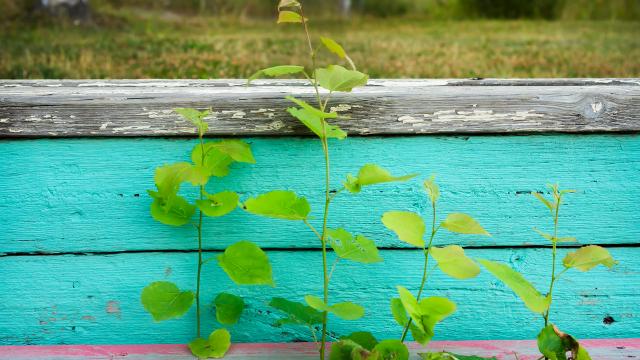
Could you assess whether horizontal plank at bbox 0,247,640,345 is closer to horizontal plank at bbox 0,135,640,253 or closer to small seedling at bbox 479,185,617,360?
horizontal plank at bbox 0,135,640,253

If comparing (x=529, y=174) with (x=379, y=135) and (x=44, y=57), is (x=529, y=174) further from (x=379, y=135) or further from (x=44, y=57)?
(x=44, y=57)

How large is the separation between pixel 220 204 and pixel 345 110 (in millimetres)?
255

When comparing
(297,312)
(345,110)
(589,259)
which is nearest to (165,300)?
(297,312)

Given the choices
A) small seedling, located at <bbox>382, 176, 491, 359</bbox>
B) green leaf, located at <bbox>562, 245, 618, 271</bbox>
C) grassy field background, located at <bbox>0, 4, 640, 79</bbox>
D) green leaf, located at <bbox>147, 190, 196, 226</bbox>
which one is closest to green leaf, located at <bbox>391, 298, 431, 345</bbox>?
small seedling, located at <bbox>382, 176, 491, 359</bbox>

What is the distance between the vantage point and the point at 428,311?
42.9 inches

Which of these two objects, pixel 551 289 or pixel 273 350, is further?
pixel 273 350

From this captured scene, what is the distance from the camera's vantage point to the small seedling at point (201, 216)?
3.68ft

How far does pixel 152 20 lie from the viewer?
5418mm

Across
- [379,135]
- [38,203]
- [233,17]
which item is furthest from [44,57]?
[233,17]

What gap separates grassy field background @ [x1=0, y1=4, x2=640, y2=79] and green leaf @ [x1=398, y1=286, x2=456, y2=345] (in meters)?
1.43

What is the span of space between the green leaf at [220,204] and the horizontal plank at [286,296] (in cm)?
14

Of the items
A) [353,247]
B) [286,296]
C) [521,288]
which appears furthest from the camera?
[286,296]

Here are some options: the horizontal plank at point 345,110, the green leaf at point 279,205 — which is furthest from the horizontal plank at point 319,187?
the green leaf at point 279,205

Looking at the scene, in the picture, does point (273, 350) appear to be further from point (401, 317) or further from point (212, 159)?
point (212, 159)
